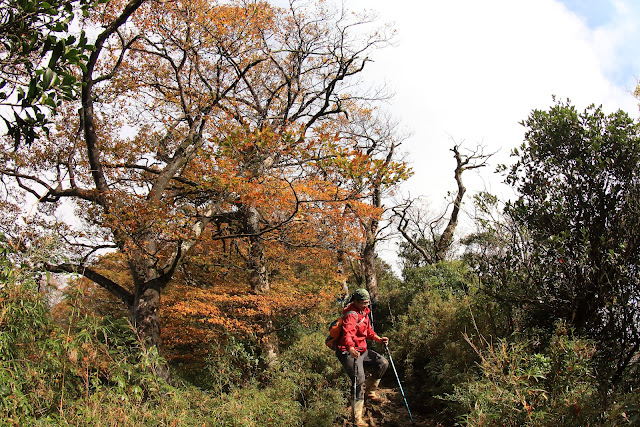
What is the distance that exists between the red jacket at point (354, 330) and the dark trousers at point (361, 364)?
4.5 inches

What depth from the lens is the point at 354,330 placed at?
6.00 metres

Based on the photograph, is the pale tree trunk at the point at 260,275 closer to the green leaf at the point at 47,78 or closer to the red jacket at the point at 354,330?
the red jacket at the point at 354,330

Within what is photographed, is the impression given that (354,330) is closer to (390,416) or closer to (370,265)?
(390,416)

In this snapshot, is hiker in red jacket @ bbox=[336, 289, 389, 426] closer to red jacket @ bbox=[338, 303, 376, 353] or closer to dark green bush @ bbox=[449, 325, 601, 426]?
red jacket @ bbox=[338, 303, 376, 353]

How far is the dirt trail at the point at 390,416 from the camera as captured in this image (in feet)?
22.8

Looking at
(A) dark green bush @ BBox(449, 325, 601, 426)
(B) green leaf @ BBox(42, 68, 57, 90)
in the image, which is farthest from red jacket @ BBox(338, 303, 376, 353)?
(B) green leaf @ BBox(42, 68, 57, 90)

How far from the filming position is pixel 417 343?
948 centimetres

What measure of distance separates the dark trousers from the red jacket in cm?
12

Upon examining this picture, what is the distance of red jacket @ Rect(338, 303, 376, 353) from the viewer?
232 inches

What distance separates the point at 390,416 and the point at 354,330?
103 inches

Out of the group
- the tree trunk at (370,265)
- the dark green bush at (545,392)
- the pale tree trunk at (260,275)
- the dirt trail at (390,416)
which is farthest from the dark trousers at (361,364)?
the tree trunk at (370,265)

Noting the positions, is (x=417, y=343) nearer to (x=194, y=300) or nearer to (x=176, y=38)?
(x=194, y=300)

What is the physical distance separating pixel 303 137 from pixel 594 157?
446 centimetres

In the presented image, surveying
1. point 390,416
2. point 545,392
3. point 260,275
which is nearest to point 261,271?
point 260,275
